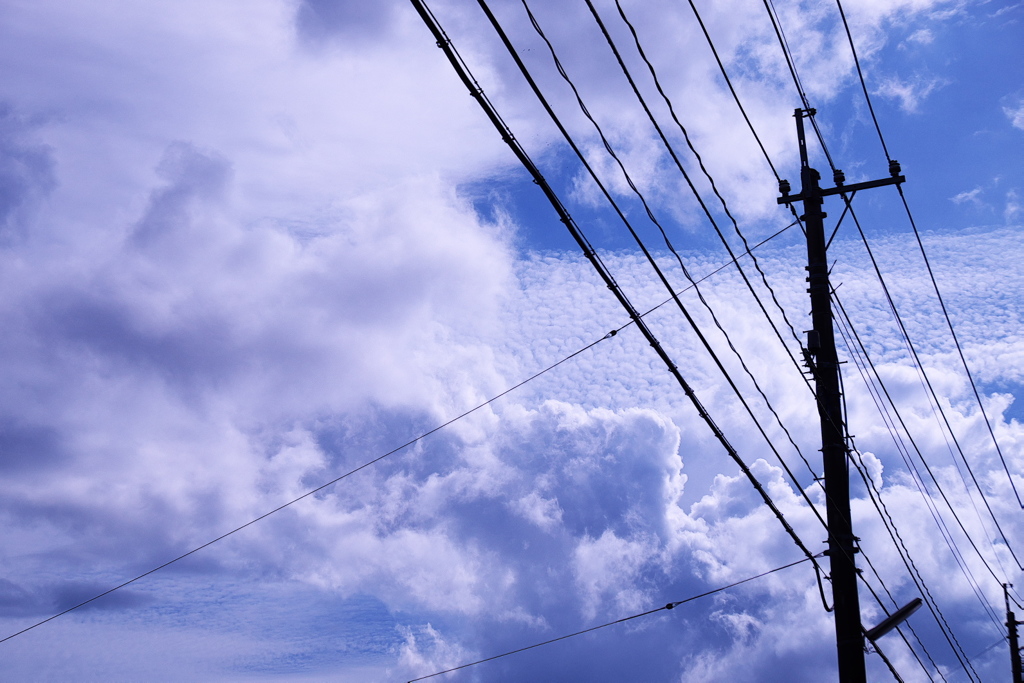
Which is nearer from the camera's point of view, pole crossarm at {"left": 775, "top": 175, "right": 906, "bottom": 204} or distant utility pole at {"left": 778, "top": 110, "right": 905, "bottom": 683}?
distant utility pole at {"left": 778, "top": 110, "right": 905, "bottom": 683}

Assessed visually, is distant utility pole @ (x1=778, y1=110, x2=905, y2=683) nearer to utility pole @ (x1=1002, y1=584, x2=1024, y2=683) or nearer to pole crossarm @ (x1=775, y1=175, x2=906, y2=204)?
pole crossarm @ (x1=775, y1=175, x2=906, y2=204)

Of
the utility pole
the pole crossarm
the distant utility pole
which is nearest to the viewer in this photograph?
the distant utility pole

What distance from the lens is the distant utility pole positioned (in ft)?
34.2

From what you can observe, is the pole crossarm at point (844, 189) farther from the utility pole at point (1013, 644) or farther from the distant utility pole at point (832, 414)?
the utility pole at point (1013, 644)

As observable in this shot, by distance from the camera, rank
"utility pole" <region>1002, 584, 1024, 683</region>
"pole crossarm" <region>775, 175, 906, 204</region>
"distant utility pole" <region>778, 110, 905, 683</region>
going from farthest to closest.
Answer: "utility pole" <region>1002, 584, 1024, 683</region>
"pole crossarm" <region>775, 175, 906, 204</region>
"distant utility pole" <region>778, 110, 905, 683</region>

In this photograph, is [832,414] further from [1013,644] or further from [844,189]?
[1013,644]

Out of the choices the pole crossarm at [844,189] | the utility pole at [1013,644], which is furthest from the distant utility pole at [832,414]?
the utility pole at [1013,644]

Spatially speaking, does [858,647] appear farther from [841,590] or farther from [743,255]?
[743,255]

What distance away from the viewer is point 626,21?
7.31 metres

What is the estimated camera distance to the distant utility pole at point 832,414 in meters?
10.4

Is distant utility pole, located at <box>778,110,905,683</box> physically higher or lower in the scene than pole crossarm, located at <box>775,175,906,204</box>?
lower

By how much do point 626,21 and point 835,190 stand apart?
661 centimetres

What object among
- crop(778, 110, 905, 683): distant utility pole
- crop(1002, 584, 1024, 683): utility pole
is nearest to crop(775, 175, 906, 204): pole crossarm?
crop(778, 110, 905, 683): distant utility pole

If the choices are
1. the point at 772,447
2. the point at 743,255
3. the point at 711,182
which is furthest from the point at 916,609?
the point at 711,182
